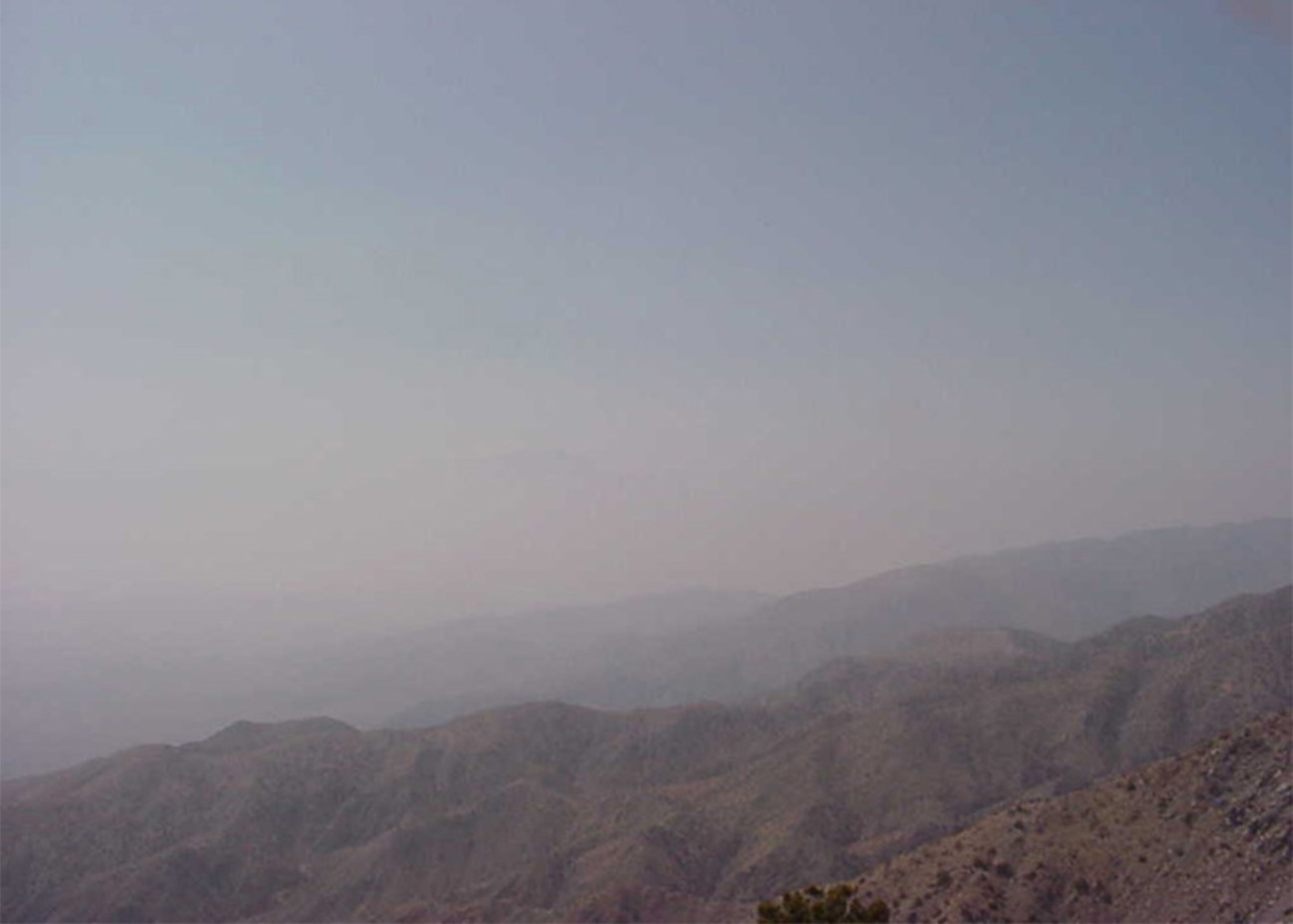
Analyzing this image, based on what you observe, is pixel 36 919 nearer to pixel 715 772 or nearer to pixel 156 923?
pixel 156 923

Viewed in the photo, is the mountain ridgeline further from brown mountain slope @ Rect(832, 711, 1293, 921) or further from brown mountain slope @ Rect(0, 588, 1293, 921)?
brown mountain slope @ Rect(0, 588, 1293, 921)

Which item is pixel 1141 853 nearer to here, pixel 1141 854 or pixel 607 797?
pixel 1141 854

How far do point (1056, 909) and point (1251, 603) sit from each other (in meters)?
101

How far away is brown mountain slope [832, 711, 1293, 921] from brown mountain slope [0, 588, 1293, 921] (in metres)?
20.7

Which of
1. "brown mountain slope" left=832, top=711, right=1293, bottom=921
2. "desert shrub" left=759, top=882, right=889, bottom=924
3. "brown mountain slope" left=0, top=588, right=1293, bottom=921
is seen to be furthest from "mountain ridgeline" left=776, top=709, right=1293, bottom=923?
"brown mountain slope" left=0, top=588, right=1293, bottom=921

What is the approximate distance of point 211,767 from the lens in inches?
5079

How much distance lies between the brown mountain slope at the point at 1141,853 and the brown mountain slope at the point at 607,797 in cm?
2072

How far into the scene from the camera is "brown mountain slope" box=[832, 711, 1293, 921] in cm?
3778

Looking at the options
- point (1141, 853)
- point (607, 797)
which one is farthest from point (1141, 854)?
point (607, 797)

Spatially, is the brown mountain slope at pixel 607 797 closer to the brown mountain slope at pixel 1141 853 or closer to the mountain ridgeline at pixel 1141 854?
the mountain ridgeline at pixel 1141 854

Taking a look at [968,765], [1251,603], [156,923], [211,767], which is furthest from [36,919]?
[1251,603]

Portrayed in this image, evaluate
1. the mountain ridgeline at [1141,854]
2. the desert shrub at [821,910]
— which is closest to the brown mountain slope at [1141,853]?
the mountain ridgeline at [1141,854]

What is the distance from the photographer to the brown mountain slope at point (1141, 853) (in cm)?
3778

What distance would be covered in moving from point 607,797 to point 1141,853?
7180cm
